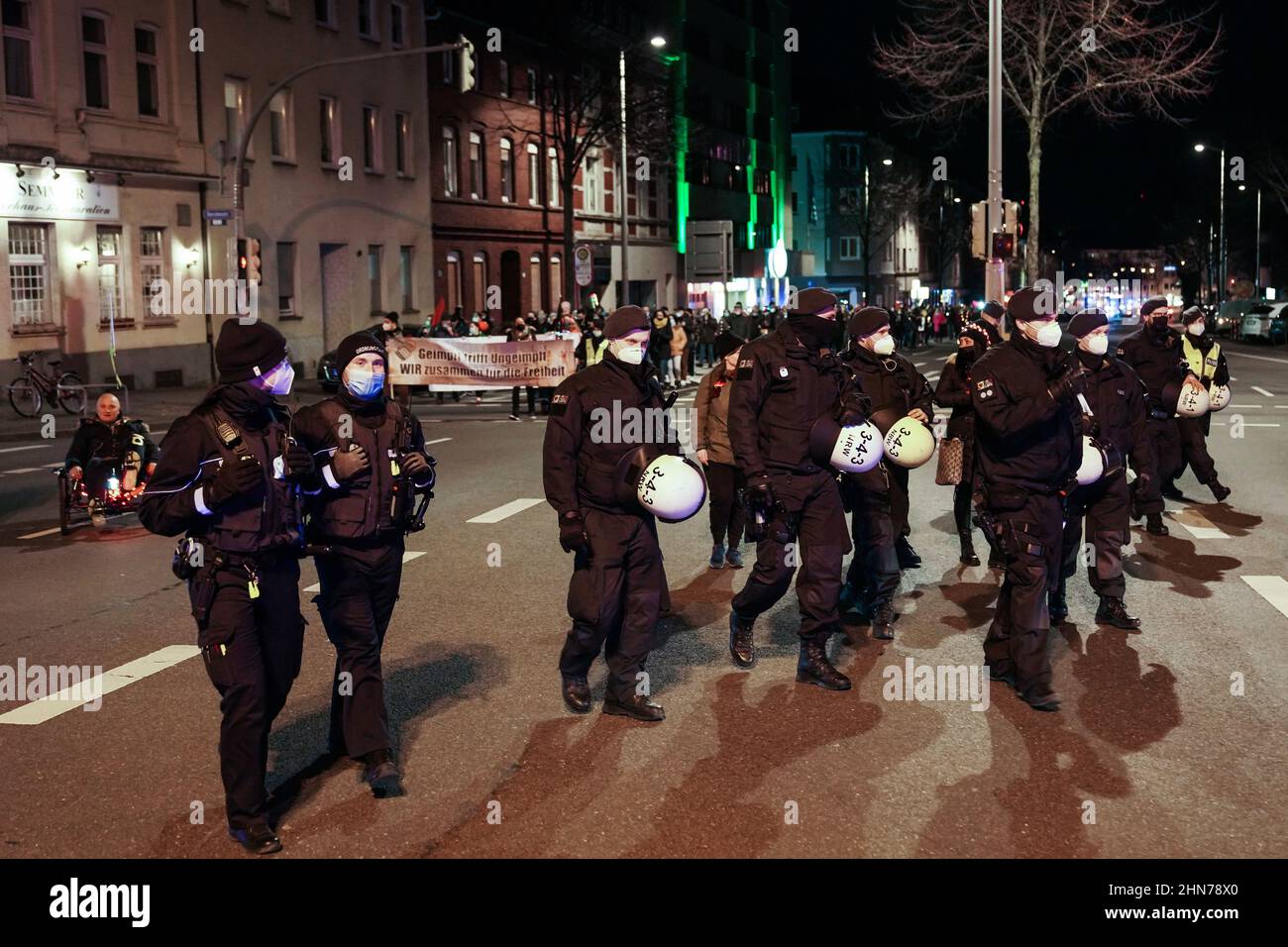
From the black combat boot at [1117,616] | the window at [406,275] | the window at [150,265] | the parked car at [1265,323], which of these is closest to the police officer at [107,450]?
the black combat boot at [1117,616]

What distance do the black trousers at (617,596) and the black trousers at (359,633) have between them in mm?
1041

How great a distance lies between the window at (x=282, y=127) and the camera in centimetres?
3609

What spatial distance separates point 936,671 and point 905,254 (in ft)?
342

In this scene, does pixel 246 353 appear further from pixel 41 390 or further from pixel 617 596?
pixel 41 390

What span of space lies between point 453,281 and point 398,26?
24.4 ft

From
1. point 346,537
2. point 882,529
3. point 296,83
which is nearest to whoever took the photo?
point 346,537

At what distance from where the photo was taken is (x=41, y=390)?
2584 cm

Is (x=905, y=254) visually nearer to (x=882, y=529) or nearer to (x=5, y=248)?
(x=5, y=248)

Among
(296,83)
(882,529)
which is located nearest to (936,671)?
(882,529)

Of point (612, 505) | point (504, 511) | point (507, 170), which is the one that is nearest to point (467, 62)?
point (504, 511)

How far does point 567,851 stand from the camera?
521 cm

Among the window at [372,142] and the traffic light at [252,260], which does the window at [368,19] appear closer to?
the window at [372,142]

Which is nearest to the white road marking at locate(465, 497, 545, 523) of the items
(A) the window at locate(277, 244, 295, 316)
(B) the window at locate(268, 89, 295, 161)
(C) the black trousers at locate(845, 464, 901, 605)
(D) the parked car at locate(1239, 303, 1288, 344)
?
(C) the black trousers at locate(845, 464, 901, 605)
